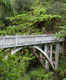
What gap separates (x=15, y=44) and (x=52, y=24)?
5.80 metres

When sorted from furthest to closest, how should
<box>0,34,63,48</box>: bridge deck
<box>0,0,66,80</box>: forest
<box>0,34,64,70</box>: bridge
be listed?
1. <box>0,0,66,80</box>: forest
2. <box>0,34,64,70</box>: bridge
3. <box>0,34,63,48</box>: bridge deck

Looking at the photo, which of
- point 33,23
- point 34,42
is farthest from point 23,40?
point 33,23

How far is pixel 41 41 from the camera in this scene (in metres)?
6.12

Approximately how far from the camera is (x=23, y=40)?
198 inches

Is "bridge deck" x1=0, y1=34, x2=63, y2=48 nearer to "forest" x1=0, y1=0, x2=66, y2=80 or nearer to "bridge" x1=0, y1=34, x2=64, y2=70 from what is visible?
"bridge" x1=0, y1=34, x2=64, y2=70

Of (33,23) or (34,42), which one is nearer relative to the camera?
(34,42)

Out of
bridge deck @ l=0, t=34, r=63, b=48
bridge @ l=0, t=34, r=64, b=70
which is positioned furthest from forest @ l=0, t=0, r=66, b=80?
bridge deck @ l=0, t=34, r=63, b=48

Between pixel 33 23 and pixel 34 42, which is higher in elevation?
pixel 33 23

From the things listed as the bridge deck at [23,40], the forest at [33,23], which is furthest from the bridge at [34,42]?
the forest at [33,23]

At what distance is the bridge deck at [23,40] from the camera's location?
4.12 meters

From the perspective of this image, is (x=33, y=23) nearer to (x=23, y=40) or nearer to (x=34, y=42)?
(x=34, y=42)

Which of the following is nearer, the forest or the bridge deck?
the bridge deck

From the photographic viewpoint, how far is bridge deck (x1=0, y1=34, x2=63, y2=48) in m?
4.12

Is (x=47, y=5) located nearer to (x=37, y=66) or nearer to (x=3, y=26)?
(x=3, y=26)
